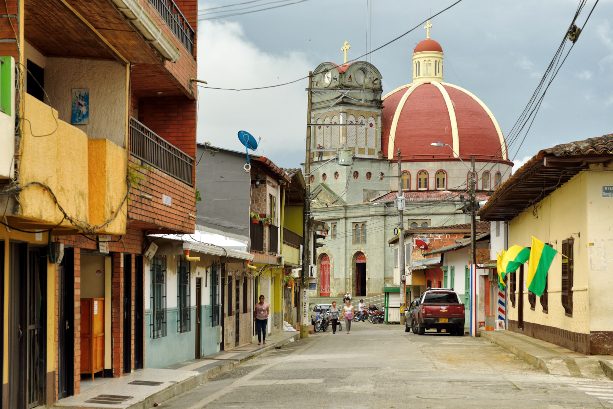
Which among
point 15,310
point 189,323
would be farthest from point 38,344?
point 189,323

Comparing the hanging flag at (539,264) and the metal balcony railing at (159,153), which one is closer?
the metal balcony railing at (159,153)

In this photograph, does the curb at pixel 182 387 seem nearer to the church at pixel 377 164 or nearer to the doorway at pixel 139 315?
the doorway at pixel 139 315

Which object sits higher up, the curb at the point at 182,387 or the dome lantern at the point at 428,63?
the dome lantern at the point at 428,63

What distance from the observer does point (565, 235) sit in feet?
61.2

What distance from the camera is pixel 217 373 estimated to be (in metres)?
17.1

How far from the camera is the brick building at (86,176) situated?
900 cm

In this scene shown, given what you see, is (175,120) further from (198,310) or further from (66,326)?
(66,326)

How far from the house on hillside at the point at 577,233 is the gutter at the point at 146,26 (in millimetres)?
7159

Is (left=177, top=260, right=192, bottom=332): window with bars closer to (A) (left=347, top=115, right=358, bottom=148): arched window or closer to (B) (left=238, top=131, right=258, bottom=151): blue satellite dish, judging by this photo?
(B) (left=238, top=131, right=258, bottom=151): blue satellite dish

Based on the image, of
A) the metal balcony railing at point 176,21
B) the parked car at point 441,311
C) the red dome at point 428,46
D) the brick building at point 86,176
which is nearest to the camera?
the brick building at point 86,176

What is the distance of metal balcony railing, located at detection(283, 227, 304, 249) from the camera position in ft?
114

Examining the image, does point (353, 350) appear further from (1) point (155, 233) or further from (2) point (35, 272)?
(2) point (35, 272)

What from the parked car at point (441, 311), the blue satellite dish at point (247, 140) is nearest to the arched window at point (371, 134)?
the parked car at point (441, 311)

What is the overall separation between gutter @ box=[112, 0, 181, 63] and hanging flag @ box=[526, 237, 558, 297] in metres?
8.82
